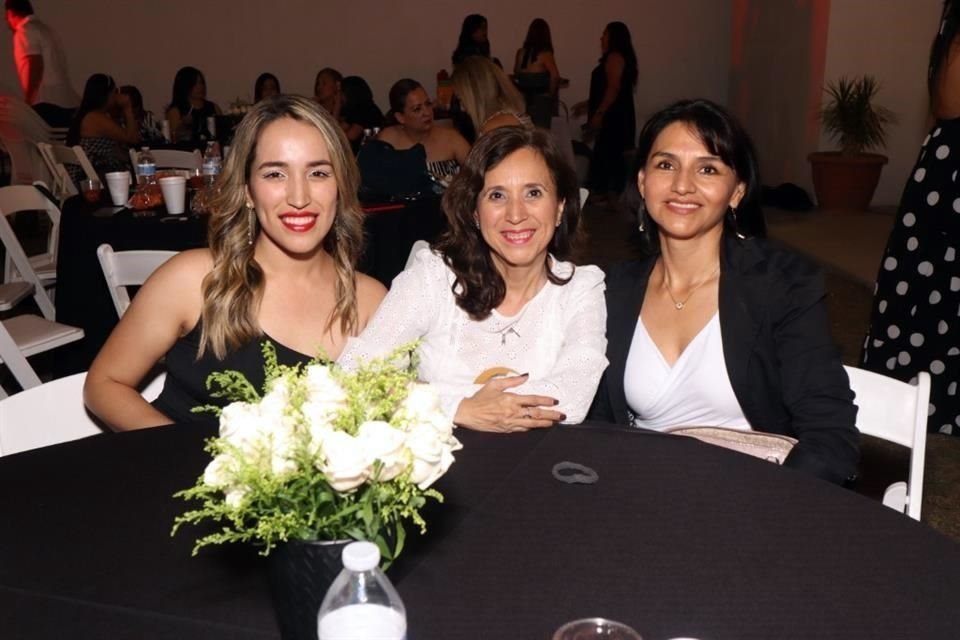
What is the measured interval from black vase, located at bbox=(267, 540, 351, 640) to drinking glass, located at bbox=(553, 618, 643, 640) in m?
0.26

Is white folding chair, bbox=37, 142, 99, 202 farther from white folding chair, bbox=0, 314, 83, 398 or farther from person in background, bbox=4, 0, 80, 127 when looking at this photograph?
person in background, bbox=4, 0, 80, 127

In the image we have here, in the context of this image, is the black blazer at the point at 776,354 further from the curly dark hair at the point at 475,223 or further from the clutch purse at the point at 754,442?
the curly dark hair at the point at 475,223

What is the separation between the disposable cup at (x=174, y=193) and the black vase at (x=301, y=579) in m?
3.18

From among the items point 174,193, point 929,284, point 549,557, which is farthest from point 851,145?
point 549,557

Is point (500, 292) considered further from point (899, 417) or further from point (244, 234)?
point (899, 417)

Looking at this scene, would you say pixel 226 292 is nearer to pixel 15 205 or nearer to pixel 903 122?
pixel 15 205

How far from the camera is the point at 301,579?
3.34 feet

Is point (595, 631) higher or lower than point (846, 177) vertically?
higher

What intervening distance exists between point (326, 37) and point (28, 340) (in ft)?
25.7

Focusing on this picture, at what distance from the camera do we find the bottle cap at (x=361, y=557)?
2.88ft

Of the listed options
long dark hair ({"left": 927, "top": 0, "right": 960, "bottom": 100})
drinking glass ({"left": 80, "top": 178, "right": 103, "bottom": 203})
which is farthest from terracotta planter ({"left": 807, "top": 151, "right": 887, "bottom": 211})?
drinking glass ({"left": 80, "top": 178, "right": 103, "bottom": 203})

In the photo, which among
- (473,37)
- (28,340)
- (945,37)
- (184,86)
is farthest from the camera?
(473,37)

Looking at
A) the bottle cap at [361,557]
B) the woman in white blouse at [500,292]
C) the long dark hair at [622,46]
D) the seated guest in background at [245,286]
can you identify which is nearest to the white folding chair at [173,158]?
the seated guest in background at [245,286]

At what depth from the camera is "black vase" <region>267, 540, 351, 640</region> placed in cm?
99
